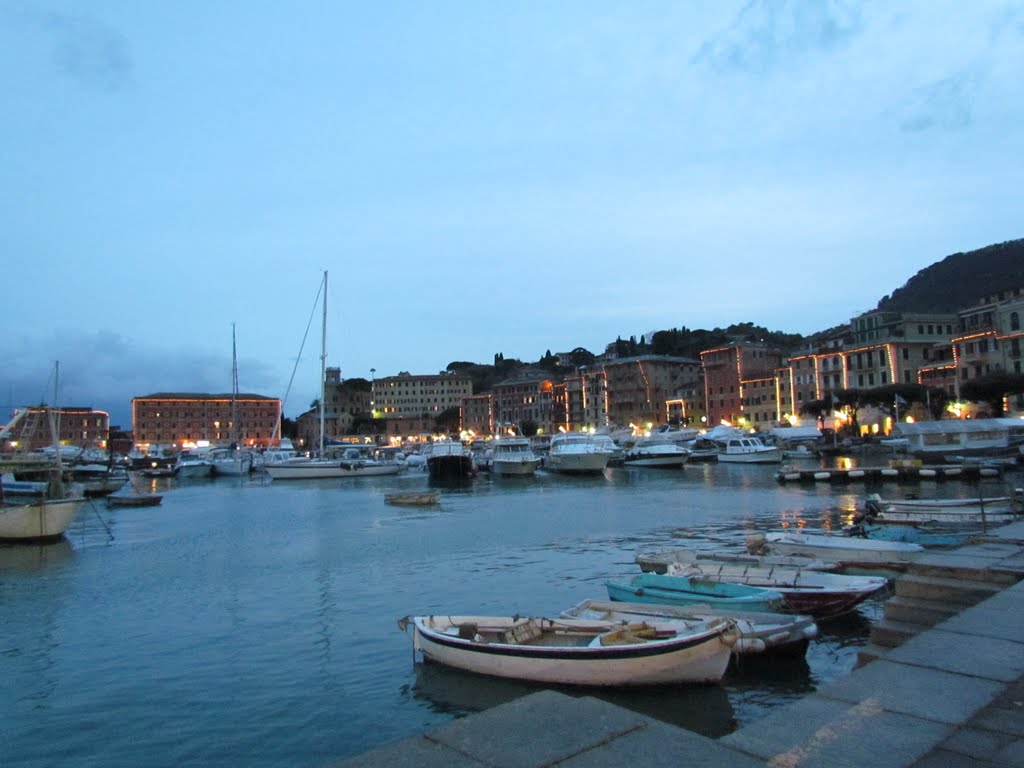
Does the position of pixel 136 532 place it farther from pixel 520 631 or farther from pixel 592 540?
pixel 520 631

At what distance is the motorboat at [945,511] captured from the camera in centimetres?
2531

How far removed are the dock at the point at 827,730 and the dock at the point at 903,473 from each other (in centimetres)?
4732

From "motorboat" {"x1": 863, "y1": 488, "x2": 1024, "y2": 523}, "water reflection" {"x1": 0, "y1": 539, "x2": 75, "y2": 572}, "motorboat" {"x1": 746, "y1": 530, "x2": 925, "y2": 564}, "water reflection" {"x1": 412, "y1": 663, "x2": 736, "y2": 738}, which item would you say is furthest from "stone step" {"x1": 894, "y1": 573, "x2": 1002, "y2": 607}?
"water reflection" {"x1": 0, "y1": 539, "x2": 75, "y2": 572}

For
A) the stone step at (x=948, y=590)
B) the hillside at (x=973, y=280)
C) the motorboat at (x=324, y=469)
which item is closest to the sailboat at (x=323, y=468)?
the motorboat at (x=324, y=469)

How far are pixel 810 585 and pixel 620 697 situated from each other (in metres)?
5.45

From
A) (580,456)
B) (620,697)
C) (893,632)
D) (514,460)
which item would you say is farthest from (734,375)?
(893,632)

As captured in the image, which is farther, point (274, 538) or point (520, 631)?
point (274, 538)

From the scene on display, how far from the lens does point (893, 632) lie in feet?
32.3

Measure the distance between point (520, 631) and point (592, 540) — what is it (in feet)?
56.1

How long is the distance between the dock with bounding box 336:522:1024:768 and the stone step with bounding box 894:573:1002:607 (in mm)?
2734

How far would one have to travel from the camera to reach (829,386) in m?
109

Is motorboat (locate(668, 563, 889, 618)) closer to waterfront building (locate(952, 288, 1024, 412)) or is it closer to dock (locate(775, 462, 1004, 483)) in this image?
dock (locate(775, 462, 1004, 483))

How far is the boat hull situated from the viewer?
32438mm

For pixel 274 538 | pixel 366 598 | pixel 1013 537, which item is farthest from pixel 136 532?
pixel 1013 537
